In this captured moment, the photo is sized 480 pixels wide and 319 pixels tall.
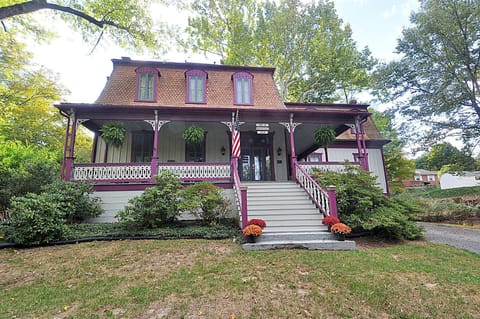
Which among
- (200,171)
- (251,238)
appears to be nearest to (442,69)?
(200,171)

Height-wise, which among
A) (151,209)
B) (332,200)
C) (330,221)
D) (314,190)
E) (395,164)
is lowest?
(330,221)

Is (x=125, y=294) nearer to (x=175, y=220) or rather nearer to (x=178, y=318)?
(x=178, y=318)

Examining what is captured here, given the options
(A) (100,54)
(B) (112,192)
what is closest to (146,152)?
(B) (112,192)

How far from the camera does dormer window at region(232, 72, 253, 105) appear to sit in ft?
37.6

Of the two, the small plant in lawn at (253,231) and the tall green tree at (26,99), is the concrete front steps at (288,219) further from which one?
the tall green tree at (26,99)

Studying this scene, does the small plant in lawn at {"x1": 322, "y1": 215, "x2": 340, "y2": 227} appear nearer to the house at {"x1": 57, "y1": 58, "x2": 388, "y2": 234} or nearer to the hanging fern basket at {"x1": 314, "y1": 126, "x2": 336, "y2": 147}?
the house at {"x1": 57, "y1": 58, "x2": 388, "y2": 234}

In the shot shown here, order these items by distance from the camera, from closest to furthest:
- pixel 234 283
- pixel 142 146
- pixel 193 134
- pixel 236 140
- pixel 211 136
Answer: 1. pixel 234 283
2. pixel 193 134
3. pixel 236 140
4. pixel 142 146
5. pixel 211 136

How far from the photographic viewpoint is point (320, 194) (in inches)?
287

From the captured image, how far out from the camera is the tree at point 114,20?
9.49 meters

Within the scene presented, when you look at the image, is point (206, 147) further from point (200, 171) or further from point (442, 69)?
point (442, 69)

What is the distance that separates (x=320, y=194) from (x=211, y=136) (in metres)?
6.36

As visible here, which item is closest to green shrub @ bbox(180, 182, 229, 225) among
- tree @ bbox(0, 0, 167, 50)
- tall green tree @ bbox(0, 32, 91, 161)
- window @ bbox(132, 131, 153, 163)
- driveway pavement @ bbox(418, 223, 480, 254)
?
window @ bbox(132, 131, 153, 163)

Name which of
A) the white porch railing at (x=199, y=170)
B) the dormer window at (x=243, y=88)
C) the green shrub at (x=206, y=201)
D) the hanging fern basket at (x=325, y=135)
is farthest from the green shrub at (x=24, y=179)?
the hanging fern basket at (x=325, y=135)

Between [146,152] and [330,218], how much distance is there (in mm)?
8655
